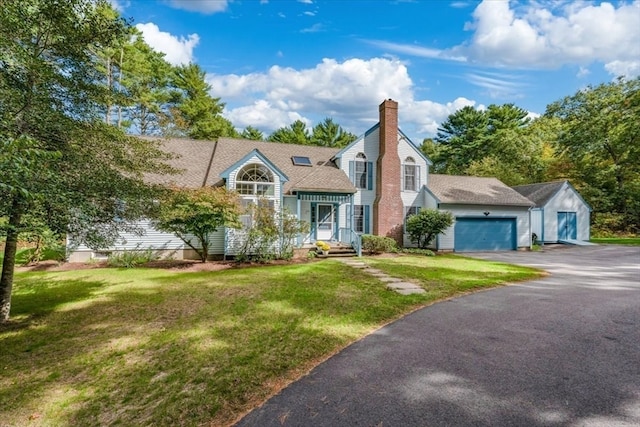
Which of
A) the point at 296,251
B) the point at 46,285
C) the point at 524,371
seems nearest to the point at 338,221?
the point at 296,251

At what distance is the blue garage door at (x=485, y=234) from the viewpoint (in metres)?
19.4

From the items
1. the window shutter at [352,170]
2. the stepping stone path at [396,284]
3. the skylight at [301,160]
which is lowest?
the stepping stone path at [396,284]

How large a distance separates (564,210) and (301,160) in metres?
20.2

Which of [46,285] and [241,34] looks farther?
[241,34]

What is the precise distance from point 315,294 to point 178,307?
3.29 meters

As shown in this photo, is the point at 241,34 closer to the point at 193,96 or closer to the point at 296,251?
the point at 296,251

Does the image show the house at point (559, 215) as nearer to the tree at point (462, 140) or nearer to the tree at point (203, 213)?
the tree at point (462, 140)

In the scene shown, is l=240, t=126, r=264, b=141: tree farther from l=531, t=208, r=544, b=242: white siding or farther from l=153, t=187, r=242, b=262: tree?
l=531, t=208, r=544, b=242: white siding

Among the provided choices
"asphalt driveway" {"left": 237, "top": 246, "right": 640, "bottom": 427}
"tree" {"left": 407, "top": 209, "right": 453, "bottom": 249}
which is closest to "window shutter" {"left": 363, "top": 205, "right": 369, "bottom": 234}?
"tree" {"left": 407, "top": 209, "right": 453, "bottom": 249}

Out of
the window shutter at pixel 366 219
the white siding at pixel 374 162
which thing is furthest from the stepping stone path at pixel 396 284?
the window shutter at pixel 366 219

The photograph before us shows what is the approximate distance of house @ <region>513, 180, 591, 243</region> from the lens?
22.6 metres

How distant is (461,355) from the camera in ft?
14.9

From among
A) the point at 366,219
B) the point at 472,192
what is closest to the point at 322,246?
the point at 366,219

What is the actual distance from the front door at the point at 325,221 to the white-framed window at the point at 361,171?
266 cm
